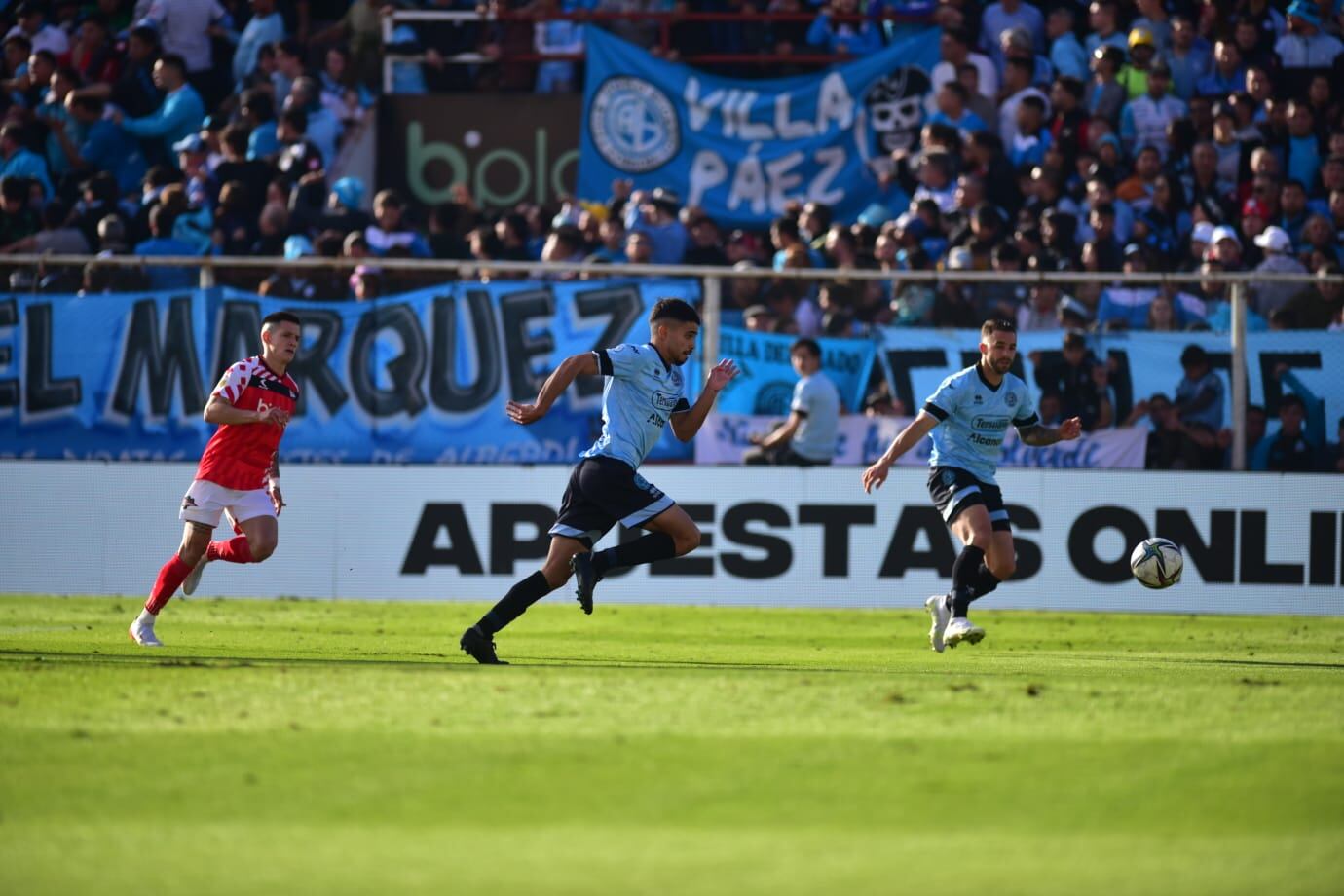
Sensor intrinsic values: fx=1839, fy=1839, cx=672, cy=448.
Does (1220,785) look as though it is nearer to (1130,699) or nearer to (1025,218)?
(1130,699)

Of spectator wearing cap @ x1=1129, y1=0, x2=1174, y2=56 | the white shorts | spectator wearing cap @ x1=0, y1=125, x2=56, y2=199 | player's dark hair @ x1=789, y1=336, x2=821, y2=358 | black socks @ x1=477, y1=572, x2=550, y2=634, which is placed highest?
spectator wearing cap @ x1=1129, y1=0, x2=1174, y2=56

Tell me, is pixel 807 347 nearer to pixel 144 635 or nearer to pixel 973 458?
pixel 973 458

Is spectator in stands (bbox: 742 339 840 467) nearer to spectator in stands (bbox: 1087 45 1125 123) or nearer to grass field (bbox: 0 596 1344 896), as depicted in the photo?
spectator in stands (bbox: 1087 45 1125 123)

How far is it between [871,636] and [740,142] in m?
8.56

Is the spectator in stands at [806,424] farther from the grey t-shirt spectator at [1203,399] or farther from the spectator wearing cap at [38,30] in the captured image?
the spectator wearing cap at [38,30]

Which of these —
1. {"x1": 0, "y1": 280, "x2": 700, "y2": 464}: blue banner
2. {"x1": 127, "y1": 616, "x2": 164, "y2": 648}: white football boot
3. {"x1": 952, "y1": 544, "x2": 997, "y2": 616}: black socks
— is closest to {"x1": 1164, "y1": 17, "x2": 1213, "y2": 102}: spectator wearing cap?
{"x1": 0, "y1": 280, "x2": 700, "y2": 464}: blue banner

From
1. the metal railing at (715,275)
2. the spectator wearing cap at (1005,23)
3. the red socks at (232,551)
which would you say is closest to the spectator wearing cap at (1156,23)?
the spectator wearing cap at (1005,23)

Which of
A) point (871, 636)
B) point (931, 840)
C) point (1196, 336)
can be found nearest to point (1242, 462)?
point (1196, 336)

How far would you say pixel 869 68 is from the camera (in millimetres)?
20891

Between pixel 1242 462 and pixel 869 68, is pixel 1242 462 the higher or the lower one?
the lower one

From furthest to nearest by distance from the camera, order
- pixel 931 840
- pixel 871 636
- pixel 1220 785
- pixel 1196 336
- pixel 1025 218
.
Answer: pixel 1025 218
pixel 1196 336
pixel 871 636
pixel 1220 785
pixel 931 840

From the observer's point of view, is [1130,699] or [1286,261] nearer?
[1130,699]

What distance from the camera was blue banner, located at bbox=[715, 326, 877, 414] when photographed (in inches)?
677

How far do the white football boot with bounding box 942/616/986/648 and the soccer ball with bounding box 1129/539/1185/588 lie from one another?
203 centimetres
